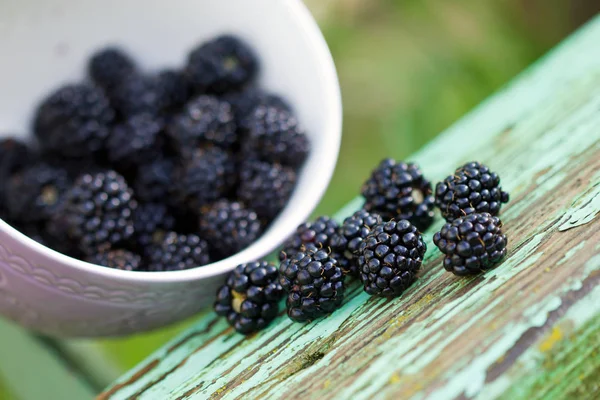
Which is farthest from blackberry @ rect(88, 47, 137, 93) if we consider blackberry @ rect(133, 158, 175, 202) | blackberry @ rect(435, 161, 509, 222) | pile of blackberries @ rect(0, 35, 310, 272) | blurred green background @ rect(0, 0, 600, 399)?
blurred green background @ rect(0, 0, 600, 399)

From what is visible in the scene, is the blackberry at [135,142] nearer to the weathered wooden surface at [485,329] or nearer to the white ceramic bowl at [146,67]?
the white ceramic bowl at [146,67]

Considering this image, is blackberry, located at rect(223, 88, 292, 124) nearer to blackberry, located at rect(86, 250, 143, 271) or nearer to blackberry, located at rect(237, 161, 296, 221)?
blackberry, located at rect(237, 161, 296, 221)

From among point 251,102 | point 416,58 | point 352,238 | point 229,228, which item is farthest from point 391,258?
point 416,58

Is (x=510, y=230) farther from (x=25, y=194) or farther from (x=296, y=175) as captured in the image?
(x=25, y=194)

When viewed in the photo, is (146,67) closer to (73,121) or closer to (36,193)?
(73,121)

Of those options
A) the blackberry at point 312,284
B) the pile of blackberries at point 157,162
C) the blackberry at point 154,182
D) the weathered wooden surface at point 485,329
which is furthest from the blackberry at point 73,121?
the blackberry at point 312,284
